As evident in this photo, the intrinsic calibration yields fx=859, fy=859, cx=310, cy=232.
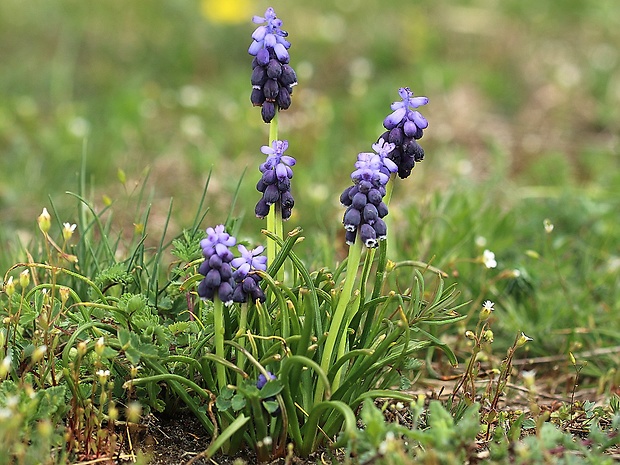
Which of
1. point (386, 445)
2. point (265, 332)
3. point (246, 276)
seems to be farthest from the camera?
point (265, 332)

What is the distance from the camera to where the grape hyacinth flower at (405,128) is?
230cm

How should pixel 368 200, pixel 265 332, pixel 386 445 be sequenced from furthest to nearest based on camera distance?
pixel 265 332, pixel 368 200, pixel 386 445

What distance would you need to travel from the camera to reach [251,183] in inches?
184

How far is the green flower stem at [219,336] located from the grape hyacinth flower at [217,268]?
49 millimetres

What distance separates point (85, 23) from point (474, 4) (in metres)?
3.30

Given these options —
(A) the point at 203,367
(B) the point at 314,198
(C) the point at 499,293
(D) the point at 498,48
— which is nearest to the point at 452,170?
(B) the point at 314,198

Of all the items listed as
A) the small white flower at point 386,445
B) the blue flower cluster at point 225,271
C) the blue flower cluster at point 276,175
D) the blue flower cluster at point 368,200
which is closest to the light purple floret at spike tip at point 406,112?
the blue flower cluster at point 368,200

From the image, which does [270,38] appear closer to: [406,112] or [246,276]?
[406,112]

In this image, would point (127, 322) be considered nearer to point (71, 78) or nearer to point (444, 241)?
point (444, 241)

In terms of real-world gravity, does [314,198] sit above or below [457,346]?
above

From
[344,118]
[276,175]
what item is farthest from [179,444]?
[344,118]

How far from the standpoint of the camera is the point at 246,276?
7.55 feet

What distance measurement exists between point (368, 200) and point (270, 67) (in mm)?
486

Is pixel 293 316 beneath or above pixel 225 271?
beneath
